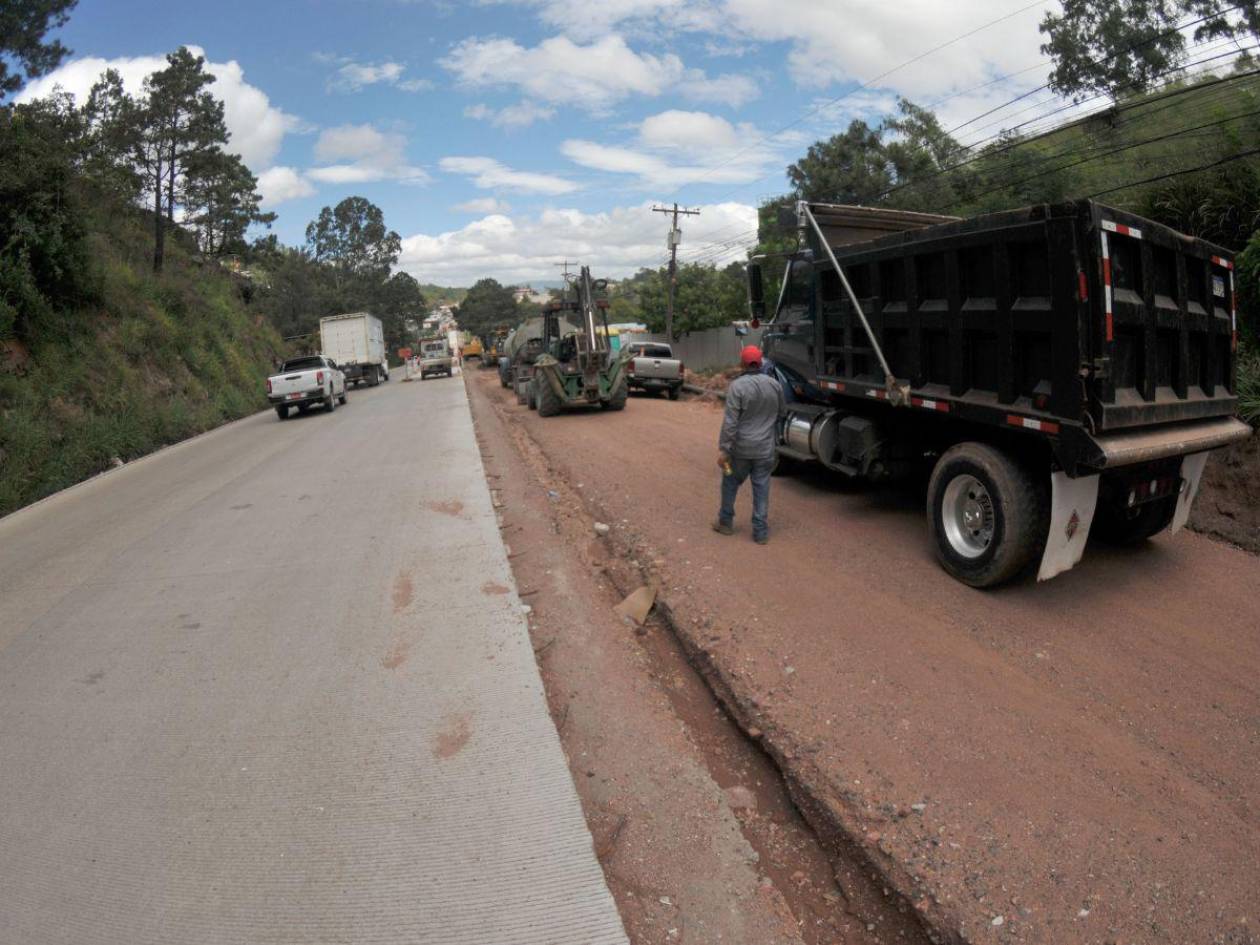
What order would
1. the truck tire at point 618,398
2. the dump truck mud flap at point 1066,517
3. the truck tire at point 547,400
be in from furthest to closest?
1. the truck tire at point 618,398
2. the truck tire at point 547,400
3. the dump truck mud flap at point 1066,517

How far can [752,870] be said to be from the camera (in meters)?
3.22

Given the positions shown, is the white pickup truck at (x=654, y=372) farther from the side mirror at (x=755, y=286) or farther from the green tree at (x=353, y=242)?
the green tree at (x=353, y=242)

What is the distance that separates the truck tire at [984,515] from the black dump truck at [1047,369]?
11mm

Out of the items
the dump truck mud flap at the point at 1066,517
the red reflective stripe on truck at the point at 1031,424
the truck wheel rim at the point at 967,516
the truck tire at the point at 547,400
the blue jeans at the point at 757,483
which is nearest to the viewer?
the red reflective stripe on truck at the point at 1031,424

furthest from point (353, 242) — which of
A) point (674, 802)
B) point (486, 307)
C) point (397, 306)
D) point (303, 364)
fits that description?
point (674, 802)

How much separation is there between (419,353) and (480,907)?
4319 cm

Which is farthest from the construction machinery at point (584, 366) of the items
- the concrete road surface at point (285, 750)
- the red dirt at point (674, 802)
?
the red dirt at point (674, 802)

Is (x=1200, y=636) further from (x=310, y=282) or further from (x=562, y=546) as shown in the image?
(x=310, y=282)

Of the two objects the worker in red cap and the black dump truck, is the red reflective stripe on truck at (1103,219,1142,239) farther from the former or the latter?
the worker in red cap

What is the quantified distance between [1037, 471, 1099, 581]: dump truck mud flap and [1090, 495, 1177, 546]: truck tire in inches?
24.7

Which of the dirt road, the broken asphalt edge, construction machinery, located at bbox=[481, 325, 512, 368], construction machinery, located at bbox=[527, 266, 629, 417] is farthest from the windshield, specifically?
the broken asphalt edge

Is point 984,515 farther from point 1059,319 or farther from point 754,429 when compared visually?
point 754,429

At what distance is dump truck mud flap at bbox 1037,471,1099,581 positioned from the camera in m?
5.18

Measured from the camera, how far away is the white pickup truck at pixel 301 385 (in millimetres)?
22562
